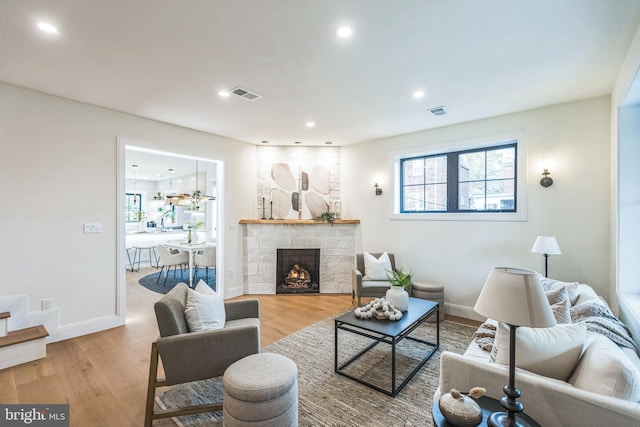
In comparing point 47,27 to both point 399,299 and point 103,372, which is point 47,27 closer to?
point 103,372

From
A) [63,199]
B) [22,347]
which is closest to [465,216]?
[63,199]

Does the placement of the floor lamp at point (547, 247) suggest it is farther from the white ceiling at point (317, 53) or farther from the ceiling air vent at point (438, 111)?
the ceiling air vent at point (438, 111)

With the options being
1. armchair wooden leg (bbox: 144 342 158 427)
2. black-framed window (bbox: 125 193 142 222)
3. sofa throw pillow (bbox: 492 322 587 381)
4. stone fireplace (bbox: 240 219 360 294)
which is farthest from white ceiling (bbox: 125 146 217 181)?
sofa throw pillow (bbox: 492 322 587 381)

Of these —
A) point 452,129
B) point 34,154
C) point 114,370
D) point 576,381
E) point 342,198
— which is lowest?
point 114,370

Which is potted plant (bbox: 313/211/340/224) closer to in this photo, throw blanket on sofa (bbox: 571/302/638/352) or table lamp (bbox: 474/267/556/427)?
throw blanket on sofa (bbox: 571/302/638/352)

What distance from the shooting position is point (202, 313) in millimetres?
2176

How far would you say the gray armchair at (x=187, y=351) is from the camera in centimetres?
189

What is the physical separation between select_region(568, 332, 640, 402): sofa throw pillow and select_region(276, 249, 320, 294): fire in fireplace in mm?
4086

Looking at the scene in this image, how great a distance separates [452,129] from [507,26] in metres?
2.26


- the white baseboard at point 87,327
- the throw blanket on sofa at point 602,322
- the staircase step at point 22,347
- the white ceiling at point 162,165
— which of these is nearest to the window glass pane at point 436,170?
the throw blanket on sofa at point 602,322

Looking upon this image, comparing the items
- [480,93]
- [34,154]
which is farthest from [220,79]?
[480,93]

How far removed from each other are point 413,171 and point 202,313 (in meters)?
3.84

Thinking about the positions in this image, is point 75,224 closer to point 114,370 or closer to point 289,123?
point 114,370

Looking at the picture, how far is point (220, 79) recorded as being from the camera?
2.77m
